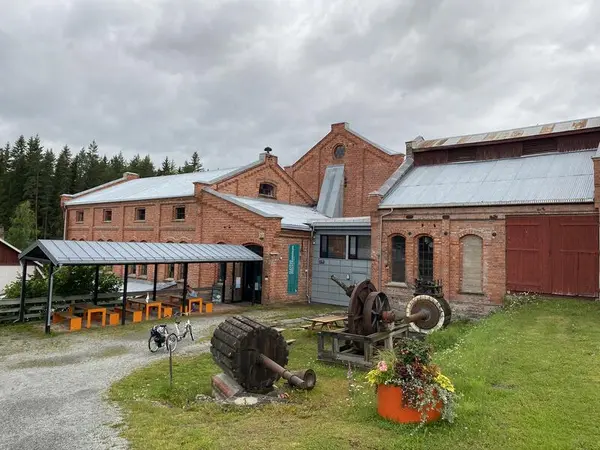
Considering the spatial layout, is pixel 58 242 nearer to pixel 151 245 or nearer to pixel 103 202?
pixel 151 245

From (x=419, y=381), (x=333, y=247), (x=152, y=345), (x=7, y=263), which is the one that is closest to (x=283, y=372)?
(x=419, y=381)

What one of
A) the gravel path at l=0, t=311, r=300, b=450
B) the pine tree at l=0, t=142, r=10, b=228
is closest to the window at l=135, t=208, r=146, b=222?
the gravel path at l=0, t=311, r=300, b=450

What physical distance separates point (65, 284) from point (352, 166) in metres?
18.9

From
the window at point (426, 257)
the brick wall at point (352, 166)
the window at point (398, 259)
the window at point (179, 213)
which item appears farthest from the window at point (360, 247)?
the window at point (179, 213)

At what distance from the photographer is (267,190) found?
29000mm

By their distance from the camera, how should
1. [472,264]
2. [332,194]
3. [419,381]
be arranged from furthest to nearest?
[332,194] → [472,264] → [419,381]

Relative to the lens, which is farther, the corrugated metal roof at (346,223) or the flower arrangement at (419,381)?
the corrugated metal roof at (346,223)

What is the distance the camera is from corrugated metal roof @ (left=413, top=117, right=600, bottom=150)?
18.8m

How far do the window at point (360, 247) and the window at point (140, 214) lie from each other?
15643 mm

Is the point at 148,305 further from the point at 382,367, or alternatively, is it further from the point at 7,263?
the point at 7,263

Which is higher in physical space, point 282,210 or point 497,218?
point 282,210

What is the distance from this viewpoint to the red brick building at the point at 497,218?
1543cm

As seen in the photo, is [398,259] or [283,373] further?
[398,259]

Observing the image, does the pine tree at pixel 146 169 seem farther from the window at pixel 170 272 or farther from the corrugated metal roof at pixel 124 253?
the corrugated metal roof at pixel 124 253
